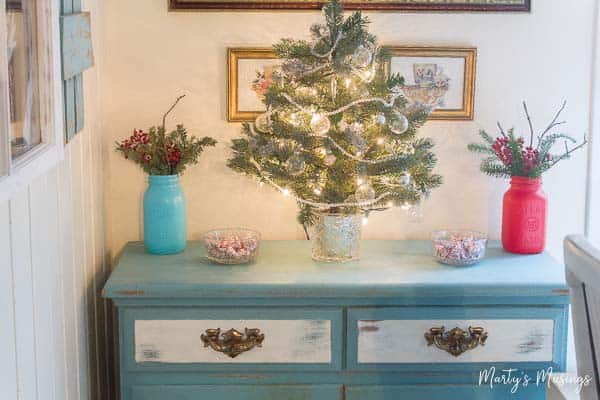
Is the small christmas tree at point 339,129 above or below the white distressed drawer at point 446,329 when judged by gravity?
above

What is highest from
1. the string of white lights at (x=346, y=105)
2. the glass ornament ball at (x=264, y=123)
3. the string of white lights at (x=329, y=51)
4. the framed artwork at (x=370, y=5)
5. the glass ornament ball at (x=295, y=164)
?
the framed artwork at (x=370, y=5)

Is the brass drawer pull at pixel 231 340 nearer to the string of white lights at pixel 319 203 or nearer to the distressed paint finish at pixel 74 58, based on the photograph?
the string of white lights at pixel 319 203

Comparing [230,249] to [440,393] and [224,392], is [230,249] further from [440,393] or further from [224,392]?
[440,393]

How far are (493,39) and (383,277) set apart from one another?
0.90 metres

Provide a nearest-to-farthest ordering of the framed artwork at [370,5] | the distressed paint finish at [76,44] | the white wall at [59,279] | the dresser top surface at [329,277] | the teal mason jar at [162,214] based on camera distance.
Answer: the white wall at [59,279], the distressed paint finish at [76,44], the dresser top surface at [329,277], the teal mason jar at [162,214], the framed artwork at [370,5]

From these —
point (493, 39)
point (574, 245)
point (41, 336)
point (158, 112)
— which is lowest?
point (41, 336)

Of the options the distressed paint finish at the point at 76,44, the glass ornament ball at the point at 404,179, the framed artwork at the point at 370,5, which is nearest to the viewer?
the distressed paint finish at the point at 76,44

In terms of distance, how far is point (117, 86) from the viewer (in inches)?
113

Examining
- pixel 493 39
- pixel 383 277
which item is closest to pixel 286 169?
pixel 383 277

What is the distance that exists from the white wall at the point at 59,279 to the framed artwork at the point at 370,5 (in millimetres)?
334

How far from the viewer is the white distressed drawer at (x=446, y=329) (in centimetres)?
248

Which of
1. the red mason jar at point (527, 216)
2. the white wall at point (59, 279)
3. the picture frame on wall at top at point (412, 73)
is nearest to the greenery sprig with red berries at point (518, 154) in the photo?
the red mason jar at point (527, 216)

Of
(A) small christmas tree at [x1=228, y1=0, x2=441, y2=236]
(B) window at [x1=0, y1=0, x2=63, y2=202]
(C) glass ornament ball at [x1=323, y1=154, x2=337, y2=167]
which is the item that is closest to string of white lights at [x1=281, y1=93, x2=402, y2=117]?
(A) small christmas tree at [x1=228, y1=0, x2=441, y2=236]

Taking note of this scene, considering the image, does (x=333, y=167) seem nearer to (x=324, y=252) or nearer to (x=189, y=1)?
(x=324, y=252)
